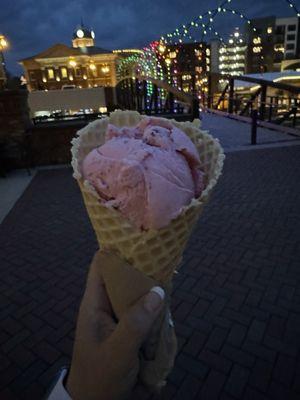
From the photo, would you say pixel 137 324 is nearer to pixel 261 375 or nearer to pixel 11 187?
pixel 261 375

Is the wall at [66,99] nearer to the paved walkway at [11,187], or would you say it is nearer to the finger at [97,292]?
the paved walkway at [11,187]

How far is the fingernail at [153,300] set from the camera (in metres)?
1.32

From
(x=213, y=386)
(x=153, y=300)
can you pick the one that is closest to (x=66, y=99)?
(x=213, y=386)

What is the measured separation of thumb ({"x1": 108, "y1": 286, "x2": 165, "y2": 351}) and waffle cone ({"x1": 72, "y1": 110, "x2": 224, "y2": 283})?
11.1 inches

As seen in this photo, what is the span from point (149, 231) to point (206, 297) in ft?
7.70

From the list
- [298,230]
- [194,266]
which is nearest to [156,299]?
[194,266]

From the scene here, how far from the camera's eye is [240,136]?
1122cm

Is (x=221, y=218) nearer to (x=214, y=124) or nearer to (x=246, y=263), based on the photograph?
(x=246, y=263)

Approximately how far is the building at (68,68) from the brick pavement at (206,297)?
162 feet

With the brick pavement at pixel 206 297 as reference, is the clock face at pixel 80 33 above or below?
above

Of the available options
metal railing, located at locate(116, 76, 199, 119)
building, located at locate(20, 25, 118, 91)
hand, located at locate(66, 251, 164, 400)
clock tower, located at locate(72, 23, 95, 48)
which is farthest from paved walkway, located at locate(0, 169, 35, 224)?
clock tower, located at locate(72, 23, 95, 48)

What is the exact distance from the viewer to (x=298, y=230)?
15.8ft

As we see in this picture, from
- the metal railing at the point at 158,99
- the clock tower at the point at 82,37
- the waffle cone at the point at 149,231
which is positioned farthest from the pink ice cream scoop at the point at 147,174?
the clock tower at the point at 82,37

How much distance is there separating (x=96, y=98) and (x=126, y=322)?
89.0ft
